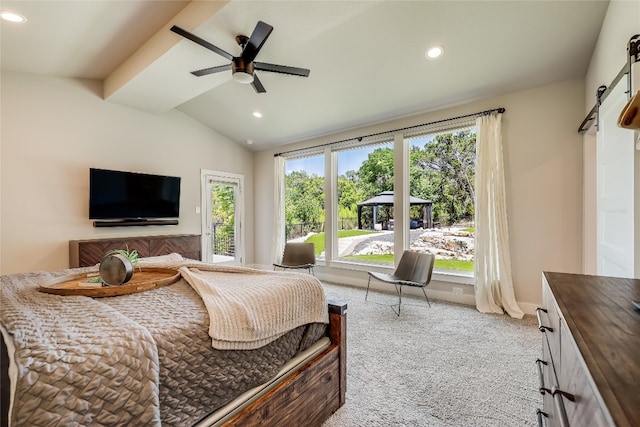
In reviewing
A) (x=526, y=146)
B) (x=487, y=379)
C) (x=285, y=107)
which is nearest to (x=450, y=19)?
(x=526, y=146)

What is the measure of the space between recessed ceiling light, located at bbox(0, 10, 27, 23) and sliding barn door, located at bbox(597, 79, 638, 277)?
483 centimetres

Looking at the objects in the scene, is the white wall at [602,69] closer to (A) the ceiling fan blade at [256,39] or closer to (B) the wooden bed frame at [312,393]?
(B) the wooden bed frame at [312,393]

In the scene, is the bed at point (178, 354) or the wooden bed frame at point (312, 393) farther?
the wooden bed frame at point (312, 393)

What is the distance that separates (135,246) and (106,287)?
2.74 meters

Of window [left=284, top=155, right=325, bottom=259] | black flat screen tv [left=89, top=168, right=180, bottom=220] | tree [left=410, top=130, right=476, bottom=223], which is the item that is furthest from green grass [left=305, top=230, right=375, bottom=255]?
black flat screen tv [left=89, top=168, right=180, bottom=220]

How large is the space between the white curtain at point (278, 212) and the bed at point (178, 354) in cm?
368

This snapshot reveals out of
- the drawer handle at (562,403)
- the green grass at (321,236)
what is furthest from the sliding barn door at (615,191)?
the green grass at (321,236)

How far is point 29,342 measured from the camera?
85cm

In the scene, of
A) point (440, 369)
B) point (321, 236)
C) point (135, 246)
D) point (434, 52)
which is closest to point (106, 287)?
point (440, 369)

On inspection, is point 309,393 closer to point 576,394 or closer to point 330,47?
point 576,394

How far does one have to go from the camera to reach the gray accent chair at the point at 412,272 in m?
3.31

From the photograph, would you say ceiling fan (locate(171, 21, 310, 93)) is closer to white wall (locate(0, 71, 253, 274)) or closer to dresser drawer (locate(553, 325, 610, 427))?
white wall (locate(0, 71, 253, 274))

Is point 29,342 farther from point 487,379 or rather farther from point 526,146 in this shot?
point 526,146

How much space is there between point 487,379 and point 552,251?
196cm
